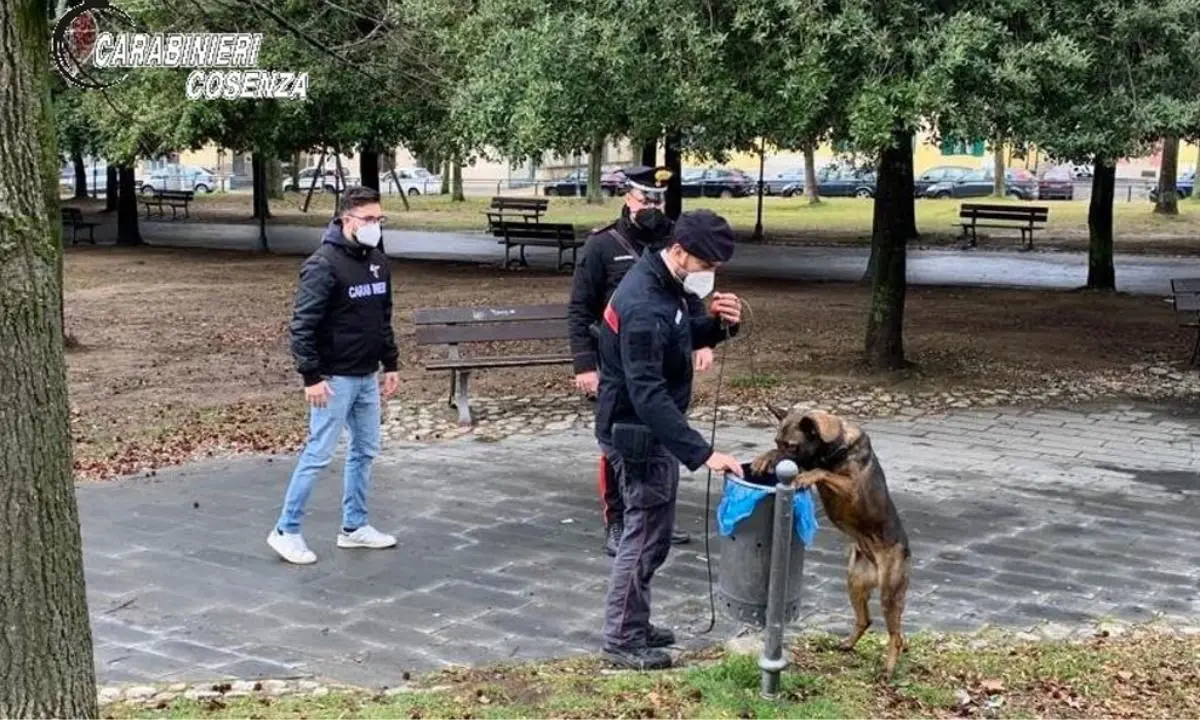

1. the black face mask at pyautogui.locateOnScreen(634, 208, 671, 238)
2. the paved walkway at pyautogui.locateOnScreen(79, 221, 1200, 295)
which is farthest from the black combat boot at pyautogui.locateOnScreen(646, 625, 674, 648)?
the paved walkway at pyautogui.locateOnScreen(79, 221, 1200, 295)

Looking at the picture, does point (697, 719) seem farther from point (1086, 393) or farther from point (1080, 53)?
point (1086, 393)

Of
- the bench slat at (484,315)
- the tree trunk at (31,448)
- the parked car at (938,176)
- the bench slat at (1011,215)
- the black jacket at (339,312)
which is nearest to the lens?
the tree trunk at (31,448)

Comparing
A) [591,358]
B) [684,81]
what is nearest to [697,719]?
[591,358]

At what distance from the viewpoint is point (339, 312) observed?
20.6 ft

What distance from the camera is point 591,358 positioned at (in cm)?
666

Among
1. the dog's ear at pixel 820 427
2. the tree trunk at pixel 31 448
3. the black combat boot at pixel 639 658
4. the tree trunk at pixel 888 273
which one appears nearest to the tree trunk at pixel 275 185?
the tree trunk at pixel 888 273

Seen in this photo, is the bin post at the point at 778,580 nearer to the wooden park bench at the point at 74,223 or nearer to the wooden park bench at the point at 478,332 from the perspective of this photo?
the wooden park bench at the point at 478,332

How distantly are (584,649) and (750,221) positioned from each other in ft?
106

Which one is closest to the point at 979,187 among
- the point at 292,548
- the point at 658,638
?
the point at 292,548

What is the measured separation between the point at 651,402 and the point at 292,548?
2.56m

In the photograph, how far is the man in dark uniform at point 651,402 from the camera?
4.53 m

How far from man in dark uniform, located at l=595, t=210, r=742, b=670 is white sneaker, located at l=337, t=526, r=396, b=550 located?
192cm

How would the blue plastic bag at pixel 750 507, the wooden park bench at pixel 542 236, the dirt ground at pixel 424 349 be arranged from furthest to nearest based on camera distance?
1. the wooden park bench at pixel 542 236
2. the dirt ground at pixel 424 349
3. the blue plastic bag at pixel 750 507

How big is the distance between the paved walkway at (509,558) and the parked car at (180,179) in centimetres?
5189
